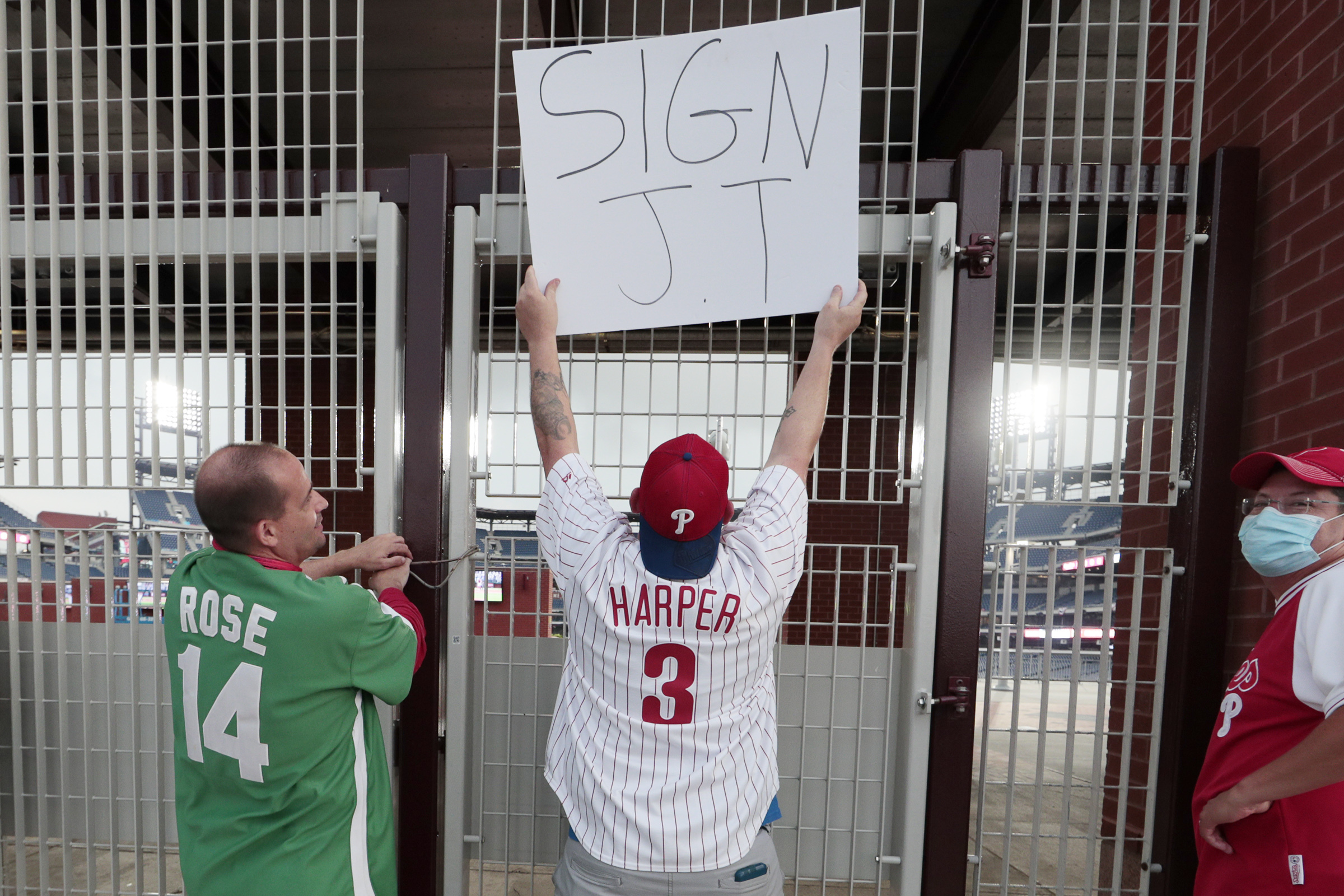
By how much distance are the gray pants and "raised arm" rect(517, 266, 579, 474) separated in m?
0.63

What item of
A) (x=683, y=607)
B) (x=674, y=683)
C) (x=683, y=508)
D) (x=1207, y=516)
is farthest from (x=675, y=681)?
(x=1207, y=516)

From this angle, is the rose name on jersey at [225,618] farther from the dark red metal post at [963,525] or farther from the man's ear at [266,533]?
the dark red metal post at [963,525]

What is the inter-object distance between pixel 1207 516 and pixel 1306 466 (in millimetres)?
406

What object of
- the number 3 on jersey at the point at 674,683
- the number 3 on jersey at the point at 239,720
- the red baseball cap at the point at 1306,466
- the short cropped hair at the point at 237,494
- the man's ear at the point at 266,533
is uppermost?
the red baseball cap at the point at 1306,466

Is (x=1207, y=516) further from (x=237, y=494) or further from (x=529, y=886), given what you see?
(x=529, y=886)

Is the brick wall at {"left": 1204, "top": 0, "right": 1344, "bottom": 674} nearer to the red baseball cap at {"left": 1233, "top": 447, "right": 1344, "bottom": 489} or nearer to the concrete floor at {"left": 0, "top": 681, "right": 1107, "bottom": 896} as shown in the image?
the red baseball cap at {"left": 1233, "top": 447, "right": 1344, "bottom": 489}

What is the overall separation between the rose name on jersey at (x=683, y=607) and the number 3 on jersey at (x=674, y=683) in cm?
4

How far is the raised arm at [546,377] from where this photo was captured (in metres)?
1.37

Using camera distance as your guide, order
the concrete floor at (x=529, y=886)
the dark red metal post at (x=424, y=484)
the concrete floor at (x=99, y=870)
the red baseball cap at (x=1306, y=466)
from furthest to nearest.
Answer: the concrete floor at (x=99, y=870), the concrete floor at (x=529, y=886), the dark red metal post at (x=424, y=484), the red baseball cap at (x=1306, y=466)

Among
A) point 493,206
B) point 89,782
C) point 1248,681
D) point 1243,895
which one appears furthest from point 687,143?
point 89,782

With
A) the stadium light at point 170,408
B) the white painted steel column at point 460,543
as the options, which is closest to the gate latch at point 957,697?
the white painted steel column at point 460,543

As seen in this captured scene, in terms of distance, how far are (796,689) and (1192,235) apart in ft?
4.37

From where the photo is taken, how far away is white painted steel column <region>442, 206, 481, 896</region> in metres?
1.70

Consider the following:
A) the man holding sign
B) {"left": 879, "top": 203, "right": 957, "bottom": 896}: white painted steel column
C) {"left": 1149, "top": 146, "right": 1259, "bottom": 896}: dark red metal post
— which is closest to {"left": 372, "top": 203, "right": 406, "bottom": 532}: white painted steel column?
the man holding sign
